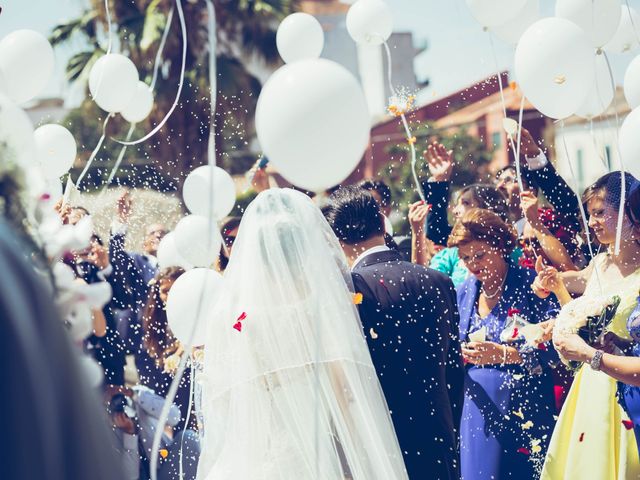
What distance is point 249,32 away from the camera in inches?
670

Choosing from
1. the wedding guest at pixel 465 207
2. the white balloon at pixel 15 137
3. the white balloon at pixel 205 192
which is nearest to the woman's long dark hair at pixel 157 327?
the white balloon at pixel 205 192

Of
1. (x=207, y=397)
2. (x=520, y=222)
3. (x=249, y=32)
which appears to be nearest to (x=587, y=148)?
(x=249, y=32)

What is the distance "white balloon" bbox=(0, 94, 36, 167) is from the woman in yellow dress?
101 inches

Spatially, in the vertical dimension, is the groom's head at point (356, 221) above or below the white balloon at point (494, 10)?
below

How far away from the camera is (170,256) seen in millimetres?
5438

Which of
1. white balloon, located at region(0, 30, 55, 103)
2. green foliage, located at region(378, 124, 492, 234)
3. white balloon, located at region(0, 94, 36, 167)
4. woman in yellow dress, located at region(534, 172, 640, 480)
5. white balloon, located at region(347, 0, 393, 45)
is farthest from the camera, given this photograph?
green foliage, located at region(378, 124, 492, 234)

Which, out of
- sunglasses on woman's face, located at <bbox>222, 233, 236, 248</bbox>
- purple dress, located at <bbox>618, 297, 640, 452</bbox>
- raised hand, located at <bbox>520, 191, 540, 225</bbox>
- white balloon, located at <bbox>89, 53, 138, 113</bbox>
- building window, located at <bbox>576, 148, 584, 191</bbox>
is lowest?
purple dress, located at <bbox>618, 297, 640, 452</bbox>

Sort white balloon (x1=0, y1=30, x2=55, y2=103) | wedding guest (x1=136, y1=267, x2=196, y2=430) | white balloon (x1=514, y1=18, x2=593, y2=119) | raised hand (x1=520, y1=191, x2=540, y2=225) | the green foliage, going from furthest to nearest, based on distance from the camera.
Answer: the green foliage, wedding guest (x1=136, y1=267, x2=196, y2=430), raised hand (x1=520, y1=191, x2=540, y2=225), white balloon (x1=0, y1=30, x2=55, y2=103), white balloon (x1=514, y1=18, x2=593, y2=119)

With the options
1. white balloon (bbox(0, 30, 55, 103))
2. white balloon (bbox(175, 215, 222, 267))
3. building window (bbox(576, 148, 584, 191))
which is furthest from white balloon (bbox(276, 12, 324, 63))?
building window (bbox(576, 148, 584, 191))

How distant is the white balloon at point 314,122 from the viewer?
263 cm

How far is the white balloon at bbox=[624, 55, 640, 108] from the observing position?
173 inches

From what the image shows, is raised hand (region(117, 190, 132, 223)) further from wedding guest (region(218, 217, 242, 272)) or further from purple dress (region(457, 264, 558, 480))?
purple dress (region(457, 264, 558, 480))

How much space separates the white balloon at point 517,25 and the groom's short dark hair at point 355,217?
5.20 feet

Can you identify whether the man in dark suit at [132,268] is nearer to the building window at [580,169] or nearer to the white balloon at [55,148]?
the white balloon at [55,148]
